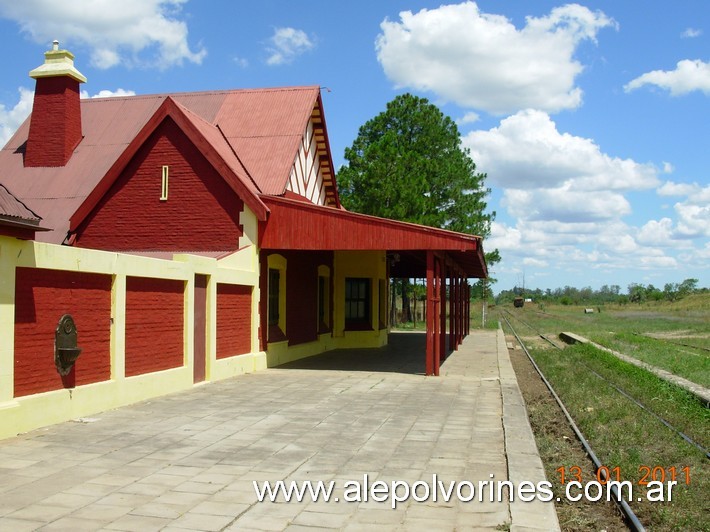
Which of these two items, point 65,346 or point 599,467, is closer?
point 599,467

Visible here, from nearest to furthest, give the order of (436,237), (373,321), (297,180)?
(436,237) < (297,180) < (373,321)

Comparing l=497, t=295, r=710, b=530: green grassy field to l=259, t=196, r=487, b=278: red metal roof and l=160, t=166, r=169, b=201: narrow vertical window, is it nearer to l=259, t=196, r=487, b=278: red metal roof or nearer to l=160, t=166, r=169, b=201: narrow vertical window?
l=259, t=196, r=487, b=278: red metal roof

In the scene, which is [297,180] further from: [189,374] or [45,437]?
[45,437]

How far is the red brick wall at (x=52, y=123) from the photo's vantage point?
19.7m

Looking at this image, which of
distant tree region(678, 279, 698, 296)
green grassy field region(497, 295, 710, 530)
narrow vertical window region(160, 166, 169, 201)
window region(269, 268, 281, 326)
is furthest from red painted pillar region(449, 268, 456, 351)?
distant tree region(678, 279, 698, 296)

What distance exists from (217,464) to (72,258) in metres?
3.99

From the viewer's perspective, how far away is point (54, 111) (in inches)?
776

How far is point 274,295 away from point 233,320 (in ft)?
9.27

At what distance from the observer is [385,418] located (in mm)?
9922

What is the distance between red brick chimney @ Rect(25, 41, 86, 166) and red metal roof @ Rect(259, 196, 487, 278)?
24.0ft

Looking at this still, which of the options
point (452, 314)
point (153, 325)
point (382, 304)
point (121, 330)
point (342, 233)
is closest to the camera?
point (121, 330)

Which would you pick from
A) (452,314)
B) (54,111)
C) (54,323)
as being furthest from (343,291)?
(54,323)

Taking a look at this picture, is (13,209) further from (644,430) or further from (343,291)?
(343,291)

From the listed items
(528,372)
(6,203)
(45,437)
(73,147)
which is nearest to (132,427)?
(45,437)
